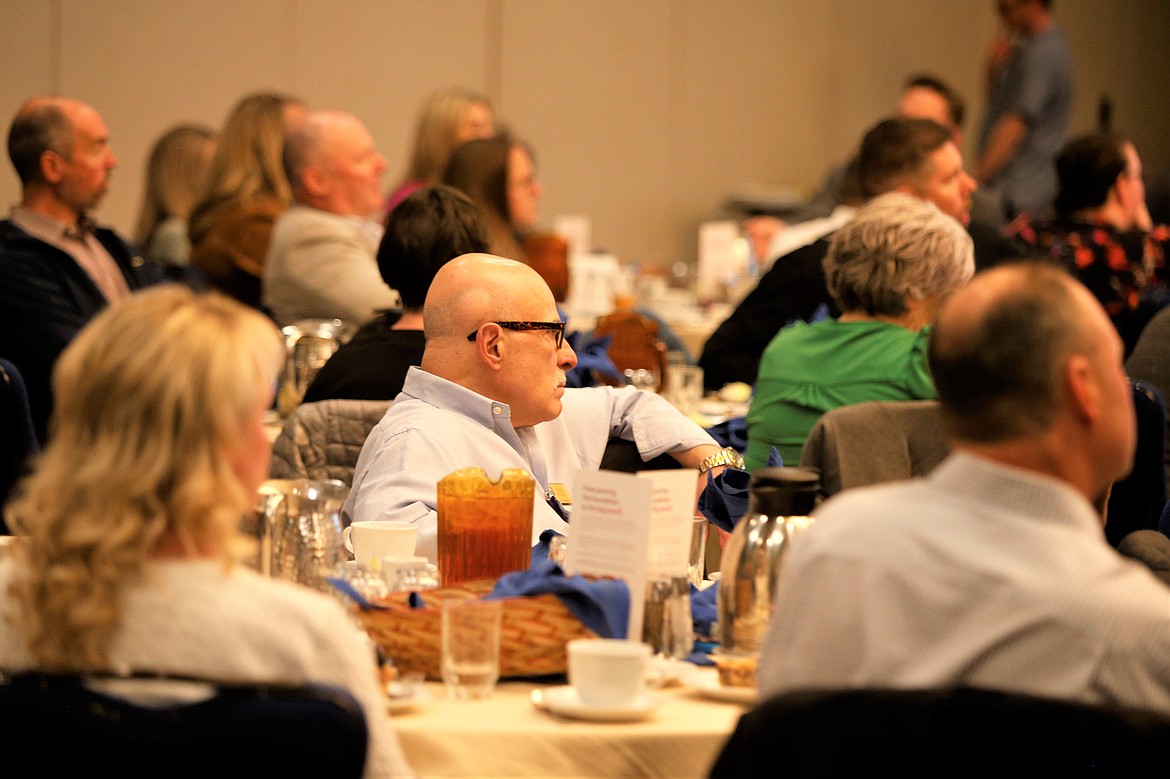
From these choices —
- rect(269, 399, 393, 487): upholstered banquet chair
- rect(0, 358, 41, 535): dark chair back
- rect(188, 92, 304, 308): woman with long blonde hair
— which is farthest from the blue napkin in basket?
rect(188, 92, 304, 308): woman with long blonde hair

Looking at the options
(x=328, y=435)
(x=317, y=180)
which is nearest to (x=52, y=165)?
(x=317, y=180)

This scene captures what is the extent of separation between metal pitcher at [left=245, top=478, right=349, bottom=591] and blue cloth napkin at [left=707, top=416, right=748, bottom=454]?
181cm

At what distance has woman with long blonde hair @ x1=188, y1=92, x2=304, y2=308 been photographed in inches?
237

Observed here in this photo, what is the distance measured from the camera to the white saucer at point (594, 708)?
171 cm

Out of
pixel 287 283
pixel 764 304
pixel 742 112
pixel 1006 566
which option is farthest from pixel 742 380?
pixel 742 112

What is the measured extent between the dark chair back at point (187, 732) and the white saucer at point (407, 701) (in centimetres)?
32

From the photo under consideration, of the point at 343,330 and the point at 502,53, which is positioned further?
the point at 502,53

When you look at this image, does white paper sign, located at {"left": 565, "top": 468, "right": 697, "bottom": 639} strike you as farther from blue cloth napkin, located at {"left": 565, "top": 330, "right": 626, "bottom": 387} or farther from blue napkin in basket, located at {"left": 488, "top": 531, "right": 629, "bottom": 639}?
blue cloth napkin, located at {"left": 565, "top": 330, "right": 626, "bottom": 387}

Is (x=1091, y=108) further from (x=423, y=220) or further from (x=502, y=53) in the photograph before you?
(x=423, y=220)

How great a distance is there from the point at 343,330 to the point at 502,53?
537 centimetres

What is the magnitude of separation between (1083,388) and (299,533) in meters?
1.22

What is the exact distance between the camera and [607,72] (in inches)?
405

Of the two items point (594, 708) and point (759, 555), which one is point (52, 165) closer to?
point (759, 555)

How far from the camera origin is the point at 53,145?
17.9 ft
